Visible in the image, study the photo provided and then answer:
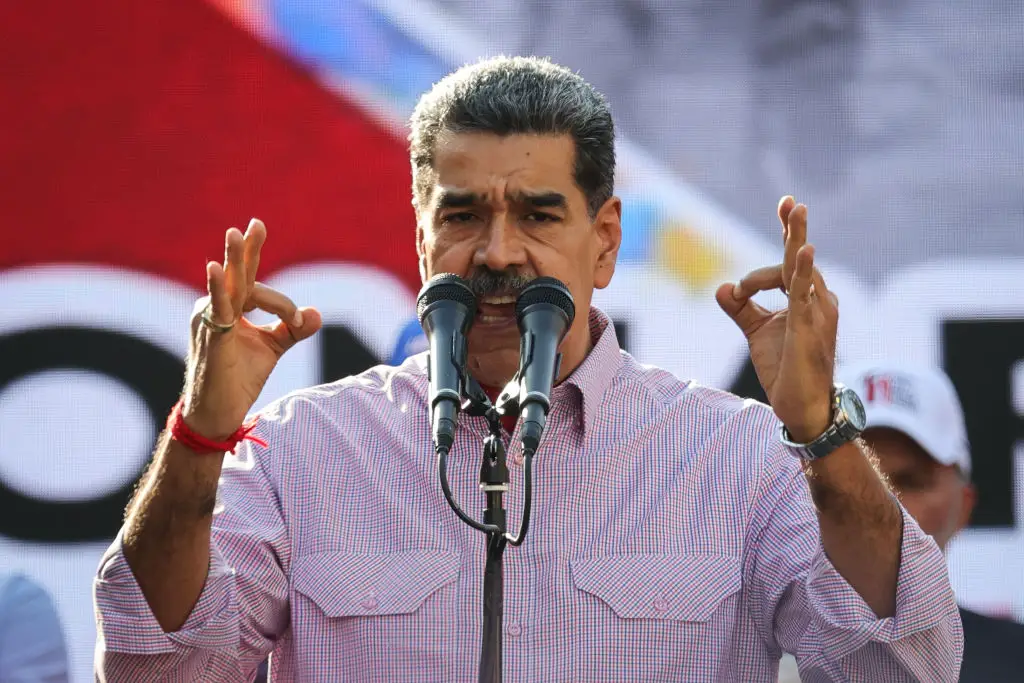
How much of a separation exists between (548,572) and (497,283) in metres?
0.51

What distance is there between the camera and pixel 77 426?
373cm

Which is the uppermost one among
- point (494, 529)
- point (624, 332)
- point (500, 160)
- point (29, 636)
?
point (500, 160)

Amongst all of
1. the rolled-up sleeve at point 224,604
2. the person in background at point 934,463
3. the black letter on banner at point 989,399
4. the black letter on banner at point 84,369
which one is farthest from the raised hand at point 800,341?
the black letter on banner at point 84,369

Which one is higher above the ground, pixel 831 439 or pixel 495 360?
pixel 495 360

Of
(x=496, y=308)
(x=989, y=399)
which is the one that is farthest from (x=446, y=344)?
(x=989, y=399)

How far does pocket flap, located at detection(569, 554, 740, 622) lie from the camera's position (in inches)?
95.2

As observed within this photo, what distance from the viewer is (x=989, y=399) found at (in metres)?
3.71

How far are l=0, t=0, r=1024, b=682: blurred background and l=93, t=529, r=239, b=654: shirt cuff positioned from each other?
1543mm

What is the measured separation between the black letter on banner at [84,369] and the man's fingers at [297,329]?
1.57m

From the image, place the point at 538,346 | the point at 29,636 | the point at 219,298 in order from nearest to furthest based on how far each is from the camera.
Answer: the point at 538,346 < the point at 219,298 < the point at 29,636

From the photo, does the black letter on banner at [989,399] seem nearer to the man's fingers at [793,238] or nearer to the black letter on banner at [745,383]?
the black letter on banner at [745,383]

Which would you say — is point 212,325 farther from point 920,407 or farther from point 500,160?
point 920,407

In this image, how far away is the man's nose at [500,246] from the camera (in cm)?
247

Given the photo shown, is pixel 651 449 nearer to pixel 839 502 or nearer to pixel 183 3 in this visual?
pixel 839 502
